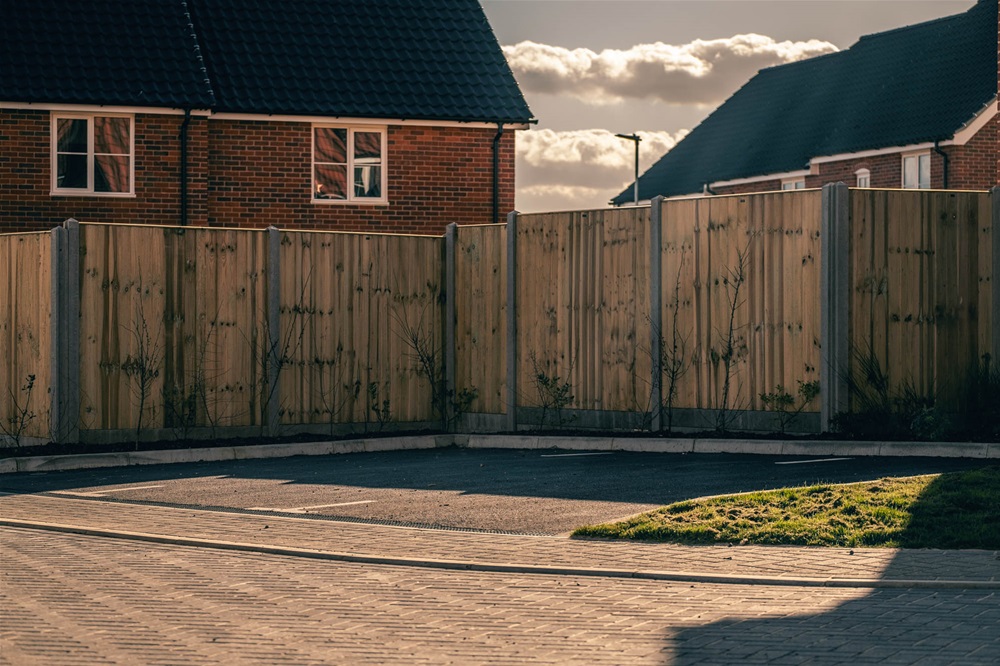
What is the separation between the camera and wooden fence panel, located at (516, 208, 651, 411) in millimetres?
16719

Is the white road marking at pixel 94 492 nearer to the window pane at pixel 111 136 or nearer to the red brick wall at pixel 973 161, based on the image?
the window pane at pixel 111 136

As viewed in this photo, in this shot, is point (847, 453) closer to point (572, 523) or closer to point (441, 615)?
point (572, 523)

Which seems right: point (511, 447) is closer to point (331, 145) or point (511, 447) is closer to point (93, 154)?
point (331, 145)

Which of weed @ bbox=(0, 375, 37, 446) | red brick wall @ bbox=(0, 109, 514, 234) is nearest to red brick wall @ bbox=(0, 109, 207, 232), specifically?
red brick wall @ bbox=(0, 109, 514, 234)

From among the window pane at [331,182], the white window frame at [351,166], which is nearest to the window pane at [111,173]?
the white window frame at [351,166]

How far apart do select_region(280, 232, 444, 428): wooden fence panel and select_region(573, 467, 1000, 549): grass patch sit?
731 cm

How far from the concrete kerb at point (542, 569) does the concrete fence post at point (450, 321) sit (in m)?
7.90

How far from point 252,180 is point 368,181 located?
217 centimetres

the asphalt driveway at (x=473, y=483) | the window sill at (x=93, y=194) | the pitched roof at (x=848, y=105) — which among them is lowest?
the asphalt driveway at (x=473, y=483)

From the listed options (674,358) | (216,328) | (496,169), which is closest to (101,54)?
(496,169)

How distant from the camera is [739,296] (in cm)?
1592

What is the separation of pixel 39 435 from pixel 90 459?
123cm

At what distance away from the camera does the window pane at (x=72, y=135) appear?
24.5m

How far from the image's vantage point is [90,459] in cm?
1550
